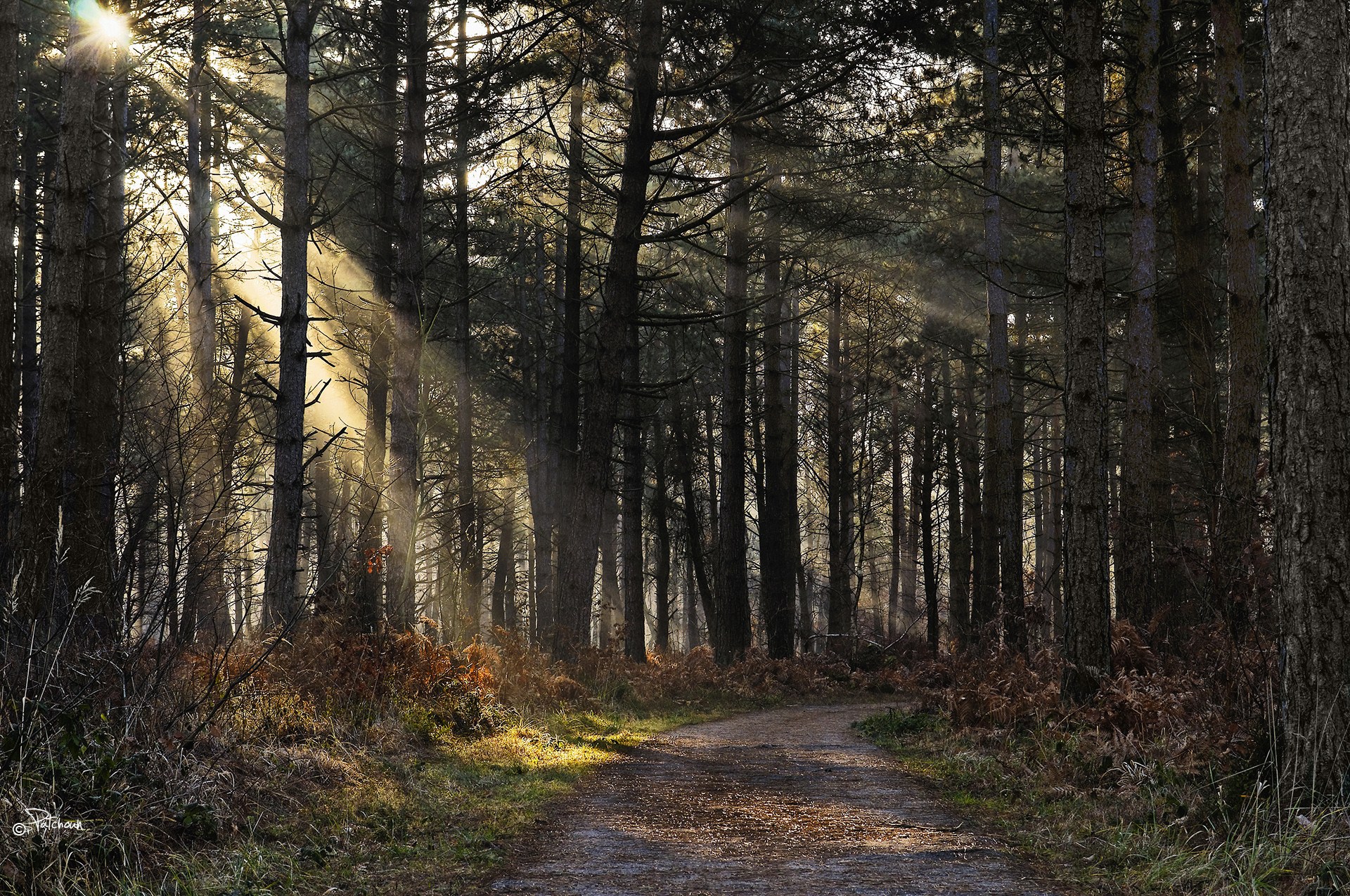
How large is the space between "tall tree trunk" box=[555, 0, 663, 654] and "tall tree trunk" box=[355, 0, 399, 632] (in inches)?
111

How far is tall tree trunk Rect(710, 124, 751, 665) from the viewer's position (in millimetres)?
17781

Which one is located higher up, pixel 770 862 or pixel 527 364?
pixel 527 364

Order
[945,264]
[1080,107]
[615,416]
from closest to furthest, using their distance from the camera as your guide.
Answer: [1080,107]
[615,416]
[945,264]

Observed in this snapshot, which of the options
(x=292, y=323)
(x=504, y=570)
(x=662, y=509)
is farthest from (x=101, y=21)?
(x=504, y=570)

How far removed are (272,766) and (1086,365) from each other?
293 inches

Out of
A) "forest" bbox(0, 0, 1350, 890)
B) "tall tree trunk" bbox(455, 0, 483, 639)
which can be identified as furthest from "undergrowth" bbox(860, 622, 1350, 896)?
"tall tree trunk" bbox(455, 0, 483, 639)

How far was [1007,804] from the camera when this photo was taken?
6742 millimetres

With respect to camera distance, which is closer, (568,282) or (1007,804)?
(1007,804)

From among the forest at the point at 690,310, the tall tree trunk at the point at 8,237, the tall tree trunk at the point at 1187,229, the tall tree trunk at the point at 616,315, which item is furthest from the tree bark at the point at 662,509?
the tall tree trunk at the point at 8,237

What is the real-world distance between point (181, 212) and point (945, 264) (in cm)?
2034

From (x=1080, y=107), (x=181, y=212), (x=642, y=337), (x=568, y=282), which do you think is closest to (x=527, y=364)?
(x=642, y=337)

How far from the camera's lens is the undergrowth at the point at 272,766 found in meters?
4.25

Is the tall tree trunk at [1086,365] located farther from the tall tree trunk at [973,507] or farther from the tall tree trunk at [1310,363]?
the tall tree trunk at [973,507]

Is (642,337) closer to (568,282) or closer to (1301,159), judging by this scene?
(568,282)
